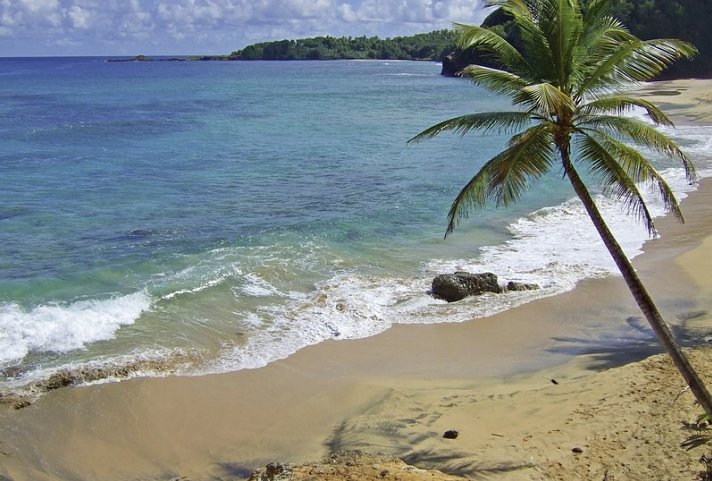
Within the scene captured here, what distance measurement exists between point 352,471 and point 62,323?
28.1ft

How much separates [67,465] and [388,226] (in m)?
13.9

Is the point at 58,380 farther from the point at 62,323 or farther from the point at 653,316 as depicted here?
the point at 653,316

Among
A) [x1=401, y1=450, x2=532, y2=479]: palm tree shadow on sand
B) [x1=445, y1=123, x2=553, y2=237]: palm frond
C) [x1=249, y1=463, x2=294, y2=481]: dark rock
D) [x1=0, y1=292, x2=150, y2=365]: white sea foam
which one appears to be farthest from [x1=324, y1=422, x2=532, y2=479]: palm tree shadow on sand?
[x1=0, y1=292, x2=150, y2=365]: white sea foam

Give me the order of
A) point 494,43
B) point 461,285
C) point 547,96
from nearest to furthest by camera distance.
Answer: point 547,96 → point 494,43 → point 461,285

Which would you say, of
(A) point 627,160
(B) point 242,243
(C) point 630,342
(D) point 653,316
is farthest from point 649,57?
(B) point 242,243

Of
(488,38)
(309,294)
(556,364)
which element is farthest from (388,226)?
(488,38)

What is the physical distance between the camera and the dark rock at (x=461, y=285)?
15961mm

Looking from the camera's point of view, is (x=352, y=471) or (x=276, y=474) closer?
(x=276, y=474)

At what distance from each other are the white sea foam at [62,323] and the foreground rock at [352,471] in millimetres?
6967

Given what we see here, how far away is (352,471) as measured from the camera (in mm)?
8469

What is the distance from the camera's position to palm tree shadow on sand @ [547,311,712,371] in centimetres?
1241

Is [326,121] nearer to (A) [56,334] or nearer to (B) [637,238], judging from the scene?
(B) [637,238]

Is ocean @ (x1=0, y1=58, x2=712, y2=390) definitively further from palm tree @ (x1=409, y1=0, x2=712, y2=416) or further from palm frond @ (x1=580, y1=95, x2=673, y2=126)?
palm frond @ (x1=580, y1=95, x2=673, y2=126)

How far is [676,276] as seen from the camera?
16.7m
